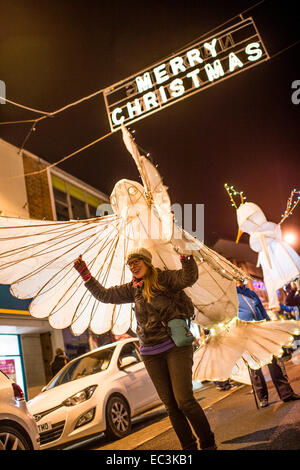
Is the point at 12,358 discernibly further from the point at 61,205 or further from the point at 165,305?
the point at 165,305

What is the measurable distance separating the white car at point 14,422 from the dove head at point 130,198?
7.59 feet

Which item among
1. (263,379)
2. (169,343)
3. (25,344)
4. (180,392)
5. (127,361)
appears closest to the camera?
(180,392)

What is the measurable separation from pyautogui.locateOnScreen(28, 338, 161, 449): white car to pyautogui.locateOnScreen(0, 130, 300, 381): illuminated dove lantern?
207cm

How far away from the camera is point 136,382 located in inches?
307

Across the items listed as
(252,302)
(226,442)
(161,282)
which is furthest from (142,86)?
(226,442)

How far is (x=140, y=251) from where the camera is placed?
385cm

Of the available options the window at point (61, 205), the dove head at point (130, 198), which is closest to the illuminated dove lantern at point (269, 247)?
the dove head at point (130, 198)

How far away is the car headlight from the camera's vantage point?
21.0ft

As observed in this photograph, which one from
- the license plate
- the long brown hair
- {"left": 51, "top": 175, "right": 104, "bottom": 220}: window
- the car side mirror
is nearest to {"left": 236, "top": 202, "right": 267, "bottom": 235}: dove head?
the car side mirror

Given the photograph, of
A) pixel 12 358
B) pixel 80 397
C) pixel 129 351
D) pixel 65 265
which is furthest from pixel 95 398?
pixel 12 358

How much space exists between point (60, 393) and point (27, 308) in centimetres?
632

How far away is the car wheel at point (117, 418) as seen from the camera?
6.64m

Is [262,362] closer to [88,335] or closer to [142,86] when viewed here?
[142,86]

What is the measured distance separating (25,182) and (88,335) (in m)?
6.40
